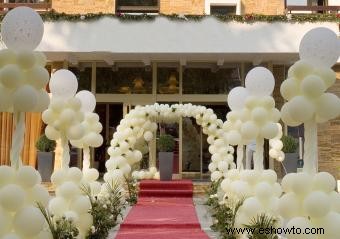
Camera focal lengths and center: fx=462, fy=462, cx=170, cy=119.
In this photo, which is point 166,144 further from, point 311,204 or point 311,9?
point 311,204

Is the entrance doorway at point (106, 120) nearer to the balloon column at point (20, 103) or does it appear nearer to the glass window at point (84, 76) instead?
the glass window at point (84, 76)

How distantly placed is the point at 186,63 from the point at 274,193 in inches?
346

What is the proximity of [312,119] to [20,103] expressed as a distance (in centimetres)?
Result: 308

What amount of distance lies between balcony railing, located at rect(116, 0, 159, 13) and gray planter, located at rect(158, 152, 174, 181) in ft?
16.4

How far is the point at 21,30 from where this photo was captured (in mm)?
5102

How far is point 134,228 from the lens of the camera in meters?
8.28

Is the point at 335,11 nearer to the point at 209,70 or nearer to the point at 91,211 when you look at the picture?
the point at 209,70

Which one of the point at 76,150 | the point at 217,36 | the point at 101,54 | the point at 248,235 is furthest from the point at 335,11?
the point at 248,235

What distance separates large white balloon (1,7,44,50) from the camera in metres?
5.11

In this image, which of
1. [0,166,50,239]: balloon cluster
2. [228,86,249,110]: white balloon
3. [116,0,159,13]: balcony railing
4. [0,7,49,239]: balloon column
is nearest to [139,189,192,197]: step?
[228,86,249,110]: white balloon

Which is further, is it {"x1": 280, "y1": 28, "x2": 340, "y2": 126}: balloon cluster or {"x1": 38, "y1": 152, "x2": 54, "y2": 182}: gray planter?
{"x1": 38, "y1": 152, "x2": 54, "y2": 182}: gray planter

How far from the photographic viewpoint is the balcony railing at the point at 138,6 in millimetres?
15297

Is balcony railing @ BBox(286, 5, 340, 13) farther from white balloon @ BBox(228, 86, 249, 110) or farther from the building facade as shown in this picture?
white balloon @ BBox(228, 86, 249, 110)

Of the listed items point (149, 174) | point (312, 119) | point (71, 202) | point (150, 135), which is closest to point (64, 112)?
point (71, 202)
